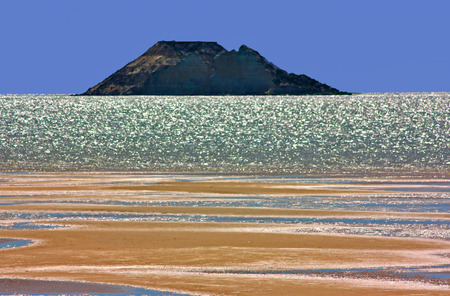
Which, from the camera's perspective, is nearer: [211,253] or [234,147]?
[211,253]

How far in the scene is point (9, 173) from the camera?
33.6m

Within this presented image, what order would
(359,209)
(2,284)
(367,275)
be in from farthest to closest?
(359,209)
(367,275)
(2,284)

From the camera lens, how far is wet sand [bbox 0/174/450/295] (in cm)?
1090

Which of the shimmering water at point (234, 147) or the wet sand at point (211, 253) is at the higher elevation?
the shimmering water at point (234, 147)

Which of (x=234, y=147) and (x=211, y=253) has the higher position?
(x=234, y=147)

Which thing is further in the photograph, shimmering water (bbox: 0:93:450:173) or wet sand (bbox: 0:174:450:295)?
shimmering water (bbox: 0:93:450:173)

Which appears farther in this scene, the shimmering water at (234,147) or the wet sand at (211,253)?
the shimmering water at (234,147)

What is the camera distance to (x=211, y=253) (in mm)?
13336

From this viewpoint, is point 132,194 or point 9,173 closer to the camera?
point 132,194

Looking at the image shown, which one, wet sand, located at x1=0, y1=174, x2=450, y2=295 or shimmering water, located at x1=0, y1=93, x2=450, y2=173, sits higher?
shimmering water, located at x1=0, y1=93, x2=450, y2=173

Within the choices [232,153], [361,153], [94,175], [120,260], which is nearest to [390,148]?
[361,153]

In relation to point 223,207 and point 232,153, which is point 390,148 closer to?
point 232,153

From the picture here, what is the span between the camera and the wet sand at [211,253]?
10.9m

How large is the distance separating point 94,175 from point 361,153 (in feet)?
71.2
